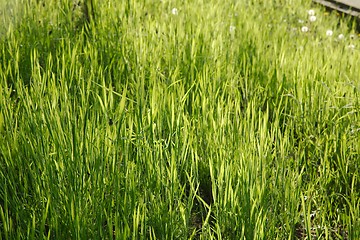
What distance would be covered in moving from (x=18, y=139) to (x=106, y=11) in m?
1.54

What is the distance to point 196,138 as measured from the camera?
1999 millimetres

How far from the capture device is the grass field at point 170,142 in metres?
1.65

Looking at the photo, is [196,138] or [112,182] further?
[196,138]

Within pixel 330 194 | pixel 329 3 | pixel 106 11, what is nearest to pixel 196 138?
pixel 330 194

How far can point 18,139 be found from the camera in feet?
6.32

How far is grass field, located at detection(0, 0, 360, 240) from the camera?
1.65m

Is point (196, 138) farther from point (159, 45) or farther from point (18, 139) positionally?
point (159, 45)

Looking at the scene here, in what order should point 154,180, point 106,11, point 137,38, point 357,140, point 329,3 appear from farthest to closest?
point 329,3, point 106,11, point 137,38, point 357,140, point 154,180

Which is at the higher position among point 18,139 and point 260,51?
point 260,51

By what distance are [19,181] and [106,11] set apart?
1738 mm

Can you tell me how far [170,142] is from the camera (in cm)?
195

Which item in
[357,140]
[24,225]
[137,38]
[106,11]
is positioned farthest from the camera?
[106,11]

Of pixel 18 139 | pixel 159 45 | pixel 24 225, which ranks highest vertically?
pixel 159 45

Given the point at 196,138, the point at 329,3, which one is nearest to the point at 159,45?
the point at 196,138
